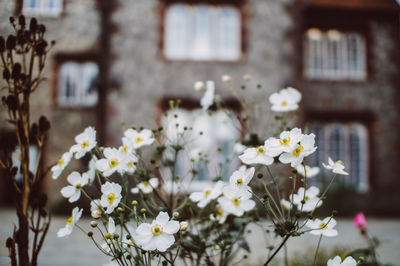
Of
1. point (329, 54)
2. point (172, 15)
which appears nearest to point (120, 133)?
point (172, 15)

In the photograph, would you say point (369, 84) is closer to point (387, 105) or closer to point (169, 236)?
point (387, 105)

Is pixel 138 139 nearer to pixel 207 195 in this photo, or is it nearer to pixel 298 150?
pixel 207 195

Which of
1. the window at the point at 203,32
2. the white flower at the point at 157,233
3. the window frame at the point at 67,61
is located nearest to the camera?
the white flower at the point at 157,233

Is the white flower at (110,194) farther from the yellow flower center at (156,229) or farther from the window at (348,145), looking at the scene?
the window at (348,145)

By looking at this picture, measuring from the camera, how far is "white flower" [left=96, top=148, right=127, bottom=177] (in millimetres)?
1425

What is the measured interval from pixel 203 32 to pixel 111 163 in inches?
347

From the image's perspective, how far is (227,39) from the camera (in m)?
9.73

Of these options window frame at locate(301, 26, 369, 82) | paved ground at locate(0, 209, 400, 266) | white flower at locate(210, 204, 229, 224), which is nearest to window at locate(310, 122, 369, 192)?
window frame at locate(301, 26, 369, 82)

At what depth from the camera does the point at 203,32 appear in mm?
9773

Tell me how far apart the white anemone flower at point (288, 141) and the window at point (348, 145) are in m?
10.0

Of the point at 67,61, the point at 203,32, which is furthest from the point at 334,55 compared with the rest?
the point at 67,61

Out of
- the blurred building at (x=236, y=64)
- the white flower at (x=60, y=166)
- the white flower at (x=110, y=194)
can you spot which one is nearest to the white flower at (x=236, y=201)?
the white flower at (x=110, y=194)

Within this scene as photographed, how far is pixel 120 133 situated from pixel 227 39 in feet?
12.5

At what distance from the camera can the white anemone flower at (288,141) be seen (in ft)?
3.99
